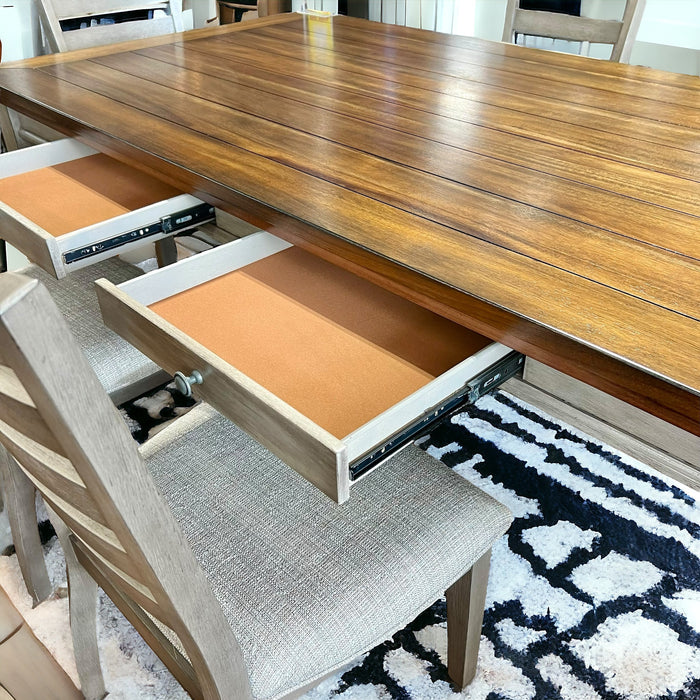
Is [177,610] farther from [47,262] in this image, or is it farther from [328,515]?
[47,262]

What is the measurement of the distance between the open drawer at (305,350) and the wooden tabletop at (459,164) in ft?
0.28

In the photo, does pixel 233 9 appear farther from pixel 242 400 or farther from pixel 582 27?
pixel 242 400

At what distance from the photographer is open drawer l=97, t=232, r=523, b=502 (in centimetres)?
66

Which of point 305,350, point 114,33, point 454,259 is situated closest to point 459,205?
point 454,259

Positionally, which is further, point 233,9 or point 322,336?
point 233,9

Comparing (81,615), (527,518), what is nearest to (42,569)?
(81,615)

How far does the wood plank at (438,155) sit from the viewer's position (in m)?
0.83

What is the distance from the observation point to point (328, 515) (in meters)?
0.81

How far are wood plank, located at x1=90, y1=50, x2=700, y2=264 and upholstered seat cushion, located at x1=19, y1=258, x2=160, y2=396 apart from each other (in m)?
0.35

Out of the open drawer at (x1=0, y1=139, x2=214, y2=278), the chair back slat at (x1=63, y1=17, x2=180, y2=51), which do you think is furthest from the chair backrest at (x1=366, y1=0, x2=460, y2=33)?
the open drawer at (x1=0, y1=139, x2=214, y2=278)

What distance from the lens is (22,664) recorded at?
703 mm

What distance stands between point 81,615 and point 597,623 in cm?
76

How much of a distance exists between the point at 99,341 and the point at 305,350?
15.8 inches

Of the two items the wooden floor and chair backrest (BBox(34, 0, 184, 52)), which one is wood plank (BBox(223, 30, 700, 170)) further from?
the wooden floor
